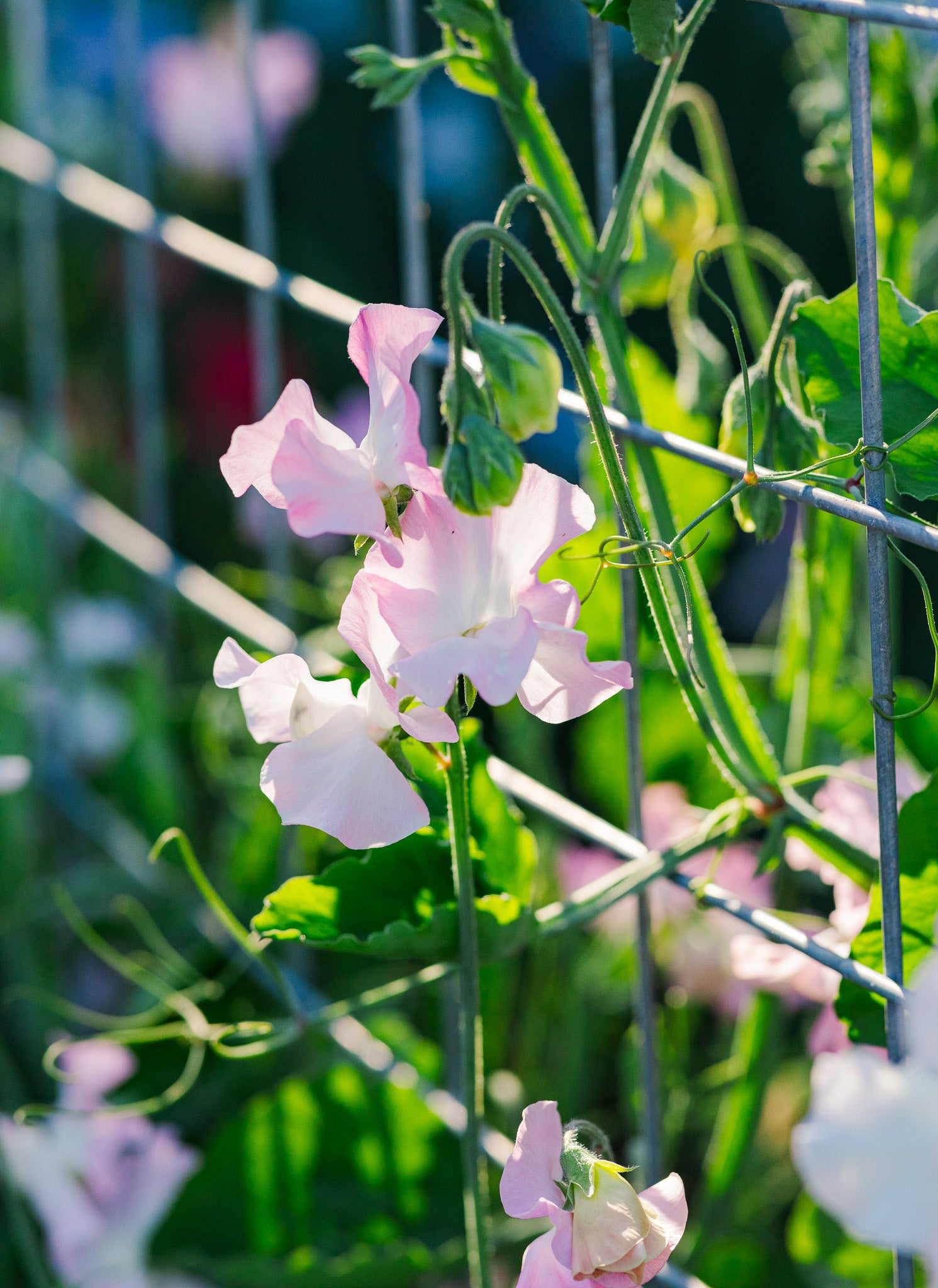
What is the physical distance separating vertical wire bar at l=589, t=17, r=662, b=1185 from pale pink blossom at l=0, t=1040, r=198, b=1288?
292mm

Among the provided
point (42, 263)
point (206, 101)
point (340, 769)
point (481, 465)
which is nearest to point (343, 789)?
point (340, 769)

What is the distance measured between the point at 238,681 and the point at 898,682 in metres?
0.38

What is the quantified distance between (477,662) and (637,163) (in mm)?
209

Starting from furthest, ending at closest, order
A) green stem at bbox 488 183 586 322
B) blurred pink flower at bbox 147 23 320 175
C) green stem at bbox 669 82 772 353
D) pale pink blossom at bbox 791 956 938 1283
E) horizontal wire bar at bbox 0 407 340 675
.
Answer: blurred pink flower at bbox 147 23 320 175 < horizontal wire bar at bbox 0 407 340 675 < green stem at bbox 669 82 772 353 < green stem at bbox 488 183 586 322 < pale pink blossom at bbox 791 956 938 1283

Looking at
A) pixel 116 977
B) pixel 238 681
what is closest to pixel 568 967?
pixel 116 977

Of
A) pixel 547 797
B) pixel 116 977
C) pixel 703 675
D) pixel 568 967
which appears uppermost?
pixel 703 675

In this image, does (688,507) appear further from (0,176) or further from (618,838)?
(0,176)

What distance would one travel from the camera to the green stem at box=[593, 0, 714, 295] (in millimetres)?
415

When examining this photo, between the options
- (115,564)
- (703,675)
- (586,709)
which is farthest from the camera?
(115,564)

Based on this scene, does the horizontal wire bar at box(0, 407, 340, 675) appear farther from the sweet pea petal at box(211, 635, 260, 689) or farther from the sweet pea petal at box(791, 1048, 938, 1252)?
the sweet pea petal at box(791, 1048, 938, 1252)

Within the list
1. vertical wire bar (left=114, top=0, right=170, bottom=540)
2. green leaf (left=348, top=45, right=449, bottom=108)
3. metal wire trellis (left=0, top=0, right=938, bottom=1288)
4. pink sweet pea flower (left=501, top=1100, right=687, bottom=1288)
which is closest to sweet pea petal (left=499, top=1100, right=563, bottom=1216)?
pink sweet pea flower (left=501, top=1100, right=687, bottom=1288)

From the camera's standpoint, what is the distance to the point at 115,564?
1326 millimetres

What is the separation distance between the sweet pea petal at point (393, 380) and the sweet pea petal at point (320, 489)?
0.04 feet

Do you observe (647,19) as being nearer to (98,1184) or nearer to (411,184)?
(411,184)
